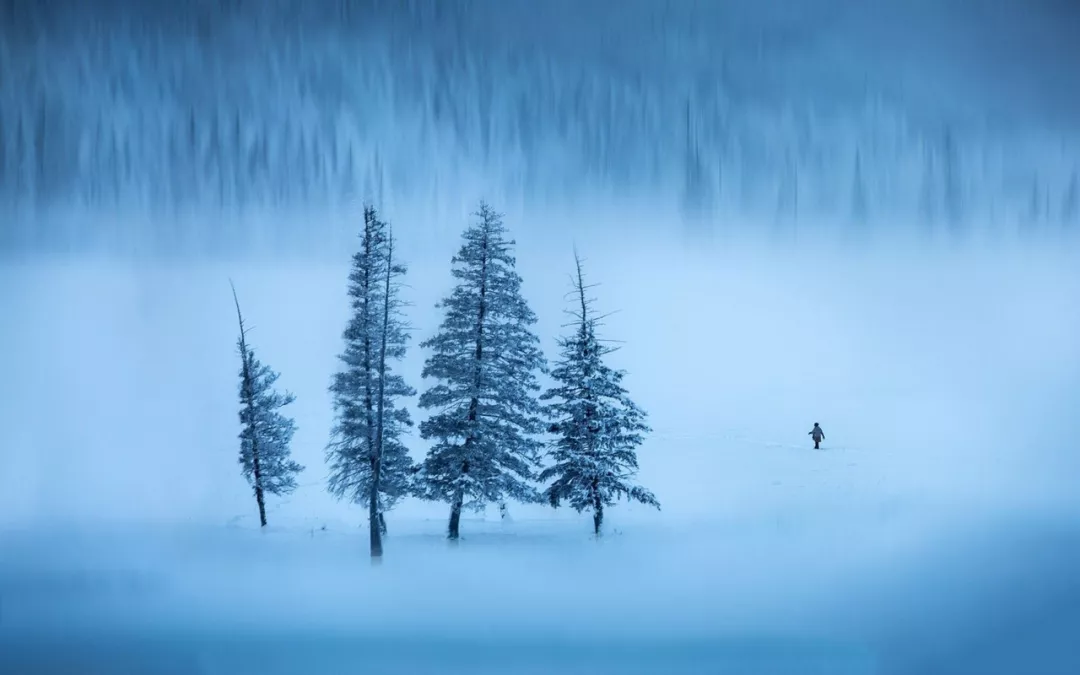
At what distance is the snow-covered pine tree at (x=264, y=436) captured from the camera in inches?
173

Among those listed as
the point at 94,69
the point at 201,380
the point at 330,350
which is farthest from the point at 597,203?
the point at 94,69

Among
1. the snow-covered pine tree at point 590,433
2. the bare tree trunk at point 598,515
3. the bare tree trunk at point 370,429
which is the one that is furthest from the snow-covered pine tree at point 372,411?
the bare tree trunk at point 598,515

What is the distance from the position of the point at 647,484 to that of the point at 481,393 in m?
1.21

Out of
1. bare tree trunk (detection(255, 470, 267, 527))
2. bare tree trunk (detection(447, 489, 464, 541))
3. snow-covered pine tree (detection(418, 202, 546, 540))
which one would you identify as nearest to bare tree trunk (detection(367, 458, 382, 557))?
snow-covered pine tree (detection(418, 202, 546, 540))

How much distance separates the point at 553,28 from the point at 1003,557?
15.1 feet

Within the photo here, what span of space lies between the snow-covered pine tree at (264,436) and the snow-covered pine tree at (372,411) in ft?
0.98

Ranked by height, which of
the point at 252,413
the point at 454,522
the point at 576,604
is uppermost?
the point at 252,413

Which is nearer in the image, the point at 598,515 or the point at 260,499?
the point at 598,515

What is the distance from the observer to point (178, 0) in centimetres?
482

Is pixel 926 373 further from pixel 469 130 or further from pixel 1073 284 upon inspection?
pixel 469 130

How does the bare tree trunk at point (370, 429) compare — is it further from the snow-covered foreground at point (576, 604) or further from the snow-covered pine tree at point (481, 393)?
the snow-covered pine tree at point (481, 393)

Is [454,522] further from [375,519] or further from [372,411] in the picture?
[372,411]

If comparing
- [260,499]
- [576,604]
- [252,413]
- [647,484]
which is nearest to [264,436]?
[252,413]

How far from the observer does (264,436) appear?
14.5 feet
